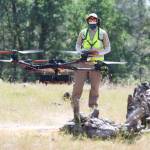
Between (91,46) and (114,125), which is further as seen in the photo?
(91,46)

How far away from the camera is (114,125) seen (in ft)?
34.9

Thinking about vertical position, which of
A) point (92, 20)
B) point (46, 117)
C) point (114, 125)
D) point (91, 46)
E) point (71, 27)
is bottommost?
point (46, 117)

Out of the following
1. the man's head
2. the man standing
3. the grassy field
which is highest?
the man's head

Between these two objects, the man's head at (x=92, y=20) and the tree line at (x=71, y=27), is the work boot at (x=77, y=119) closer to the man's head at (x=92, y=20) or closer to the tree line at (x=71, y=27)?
the man's head at (x=92, y=20)

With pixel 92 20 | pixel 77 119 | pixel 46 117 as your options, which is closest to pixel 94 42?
pixel 92 20

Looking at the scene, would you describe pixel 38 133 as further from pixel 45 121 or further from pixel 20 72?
pixel 20 72

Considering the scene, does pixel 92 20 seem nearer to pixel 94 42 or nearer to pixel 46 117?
pixel 94 42

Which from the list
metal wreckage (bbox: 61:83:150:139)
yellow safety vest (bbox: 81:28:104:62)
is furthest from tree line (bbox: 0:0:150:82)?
metal wreckage (bbox: 61:83:150:139)

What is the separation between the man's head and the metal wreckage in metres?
1.64

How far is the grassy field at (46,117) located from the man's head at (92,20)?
214 centimetres

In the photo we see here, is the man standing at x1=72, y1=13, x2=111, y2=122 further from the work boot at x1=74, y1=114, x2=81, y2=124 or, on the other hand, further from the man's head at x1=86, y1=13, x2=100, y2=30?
the work boot at x1=74, y1=114, x2=81, y2=124

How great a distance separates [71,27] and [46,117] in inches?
1698

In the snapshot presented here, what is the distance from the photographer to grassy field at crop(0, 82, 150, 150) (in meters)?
9.74

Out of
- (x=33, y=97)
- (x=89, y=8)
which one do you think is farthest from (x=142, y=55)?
(x=33, y=97)
